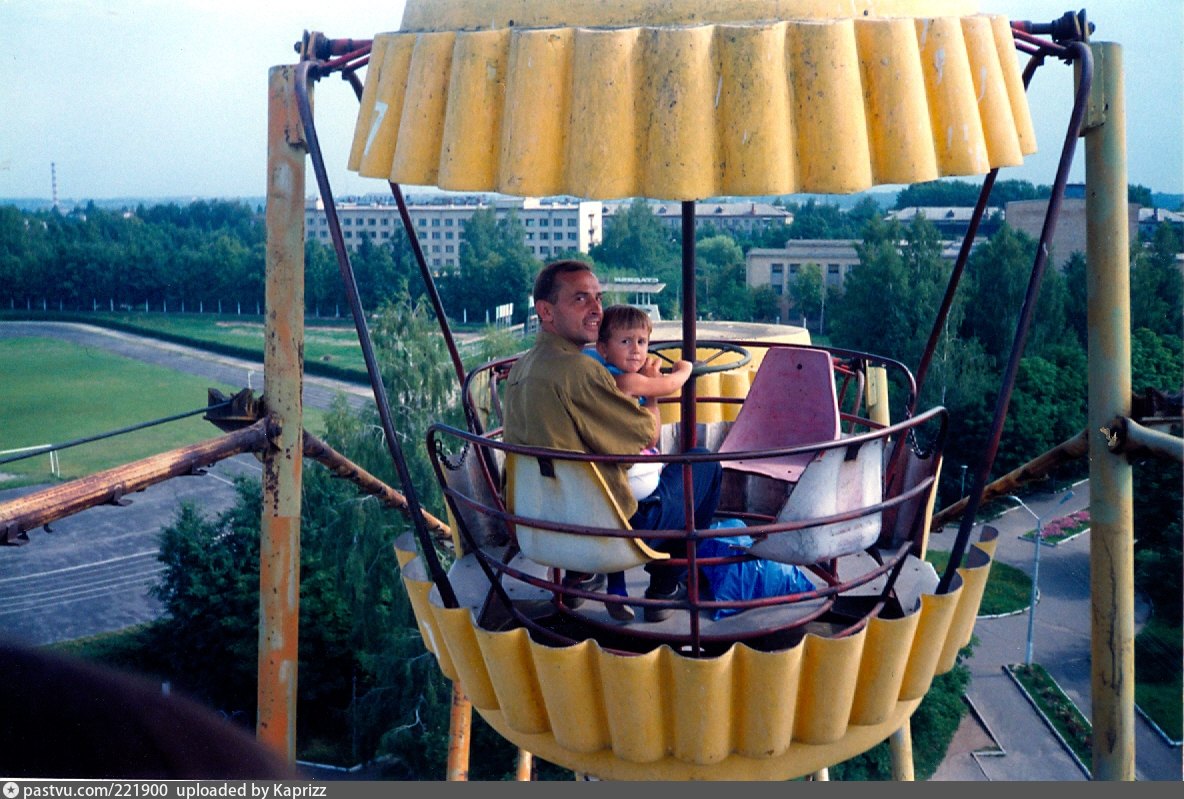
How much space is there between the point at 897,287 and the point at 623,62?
44.8 m

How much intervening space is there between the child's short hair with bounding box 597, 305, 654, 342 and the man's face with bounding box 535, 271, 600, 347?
26cm

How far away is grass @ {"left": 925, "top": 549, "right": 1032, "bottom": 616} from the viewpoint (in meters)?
39.1

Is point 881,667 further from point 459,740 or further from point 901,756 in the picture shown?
point 459,740

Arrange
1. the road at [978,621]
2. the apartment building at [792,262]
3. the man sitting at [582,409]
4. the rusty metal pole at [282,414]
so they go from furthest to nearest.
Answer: the apartment building at [792,262], the road at [978,621], the rusty metal pole at [282,414], the man sitting at [582,409]

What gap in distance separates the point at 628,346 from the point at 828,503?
123cm

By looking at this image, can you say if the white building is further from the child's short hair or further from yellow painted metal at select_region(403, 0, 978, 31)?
yellow painted metal at select_region(403, 0, 978, 31)

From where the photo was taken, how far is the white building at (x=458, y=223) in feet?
211

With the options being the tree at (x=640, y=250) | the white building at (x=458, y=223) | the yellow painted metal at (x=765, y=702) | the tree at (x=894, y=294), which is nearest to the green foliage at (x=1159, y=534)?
the tree at (x=894, y=294)

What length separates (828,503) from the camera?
4.91 metres

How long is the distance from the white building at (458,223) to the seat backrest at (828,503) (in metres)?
58.0

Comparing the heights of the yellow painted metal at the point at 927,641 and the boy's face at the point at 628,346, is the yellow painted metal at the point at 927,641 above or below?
below

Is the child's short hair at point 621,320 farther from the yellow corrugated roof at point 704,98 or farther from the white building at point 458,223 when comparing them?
the white building at point 458,223

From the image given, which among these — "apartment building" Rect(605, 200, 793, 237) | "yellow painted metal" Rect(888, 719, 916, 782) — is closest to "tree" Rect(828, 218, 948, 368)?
"apartment building" Rect(605, 200, 793, 237)

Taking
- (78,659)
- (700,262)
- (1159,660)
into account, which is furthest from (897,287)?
(78,659)
